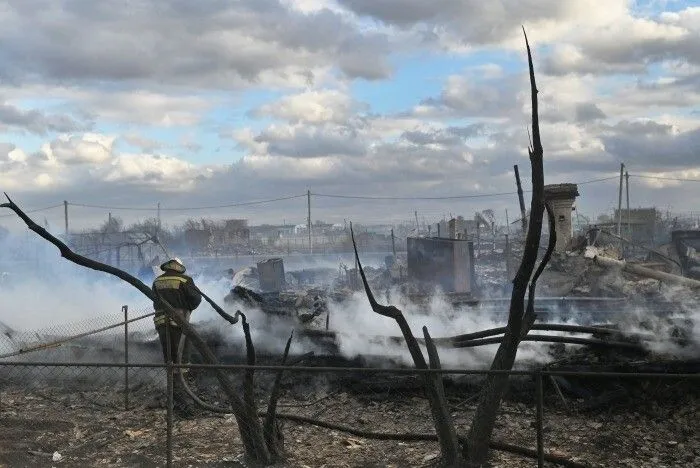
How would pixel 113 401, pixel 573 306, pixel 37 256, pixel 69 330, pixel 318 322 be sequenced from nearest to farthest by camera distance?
pixel 113 401 < pixel 318 322 < pixel 573 306 < pixel 69 330 < pixel 37 256

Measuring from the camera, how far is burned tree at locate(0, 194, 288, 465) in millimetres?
5496

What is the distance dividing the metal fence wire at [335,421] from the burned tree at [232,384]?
0.57 ft

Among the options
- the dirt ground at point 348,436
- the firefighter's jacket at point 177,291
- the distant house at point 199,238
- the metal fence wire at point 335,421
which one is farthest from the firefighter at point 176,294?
the distant house at point 199,238

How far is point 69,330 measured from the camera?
50.7 feet

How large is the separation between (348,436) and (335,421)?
0.75 meters

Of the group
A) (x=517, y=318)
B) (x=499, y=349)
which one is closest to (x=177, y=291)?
(x=499, y=349)

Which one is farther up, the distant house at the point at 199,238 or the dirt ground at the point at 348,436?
the distant house at the point at 199,238

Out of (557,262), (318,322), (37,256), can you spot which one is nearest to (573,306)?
(557,262)

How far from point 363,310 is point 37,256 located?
19.6m

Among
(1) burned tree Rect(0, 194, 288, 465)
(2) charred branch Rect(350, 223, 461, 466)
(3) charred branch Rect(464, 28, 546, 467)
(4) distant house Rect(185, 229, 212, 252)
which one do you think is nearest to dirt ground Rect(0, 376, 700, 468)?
(1) burned tree Rect(0, 194, 288, 465)

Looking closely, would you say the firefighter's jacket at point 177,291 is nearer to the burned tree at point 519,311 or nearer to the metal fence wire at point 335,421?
the metal fence wire at point 335,421

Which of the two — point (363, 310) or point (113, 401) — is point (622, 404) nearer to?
point (363, 310)

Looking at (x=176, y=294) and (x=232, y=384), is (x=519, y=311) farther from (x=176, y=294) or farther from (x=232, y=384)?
(x=176, y=294)

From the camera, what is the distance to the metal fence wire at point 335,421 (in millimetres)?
6250
